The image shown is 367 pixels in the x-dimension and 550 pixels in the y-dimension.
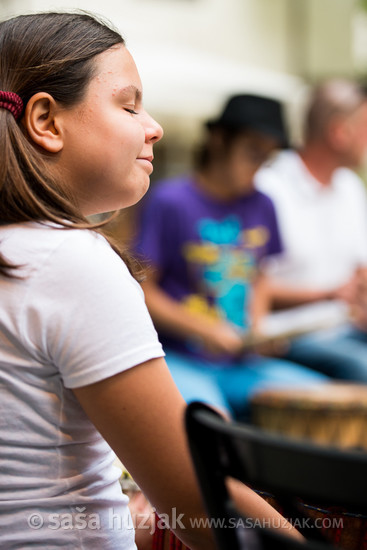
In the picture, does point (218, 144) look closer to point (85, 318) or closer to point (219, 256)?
point (219, 256)

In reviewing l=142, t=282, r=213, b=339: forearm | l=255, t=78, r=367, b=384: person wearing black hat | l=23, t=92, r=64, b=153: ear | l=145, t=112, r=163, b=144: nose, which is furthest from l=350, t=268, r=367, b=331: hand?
l=23, t=92, r=64, b=153: ear

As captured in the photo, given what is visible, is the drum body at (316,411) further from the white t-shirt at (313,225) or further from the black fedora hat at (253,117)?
the black fedora hat at (253,117)

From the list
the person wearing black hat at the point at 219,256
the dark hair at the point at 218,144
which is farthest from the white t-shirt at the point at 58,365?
the dark hair at the point at 218,144

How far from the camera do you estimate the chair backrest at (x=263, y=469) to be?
708 millimetres

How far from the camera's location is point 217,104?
6629mm

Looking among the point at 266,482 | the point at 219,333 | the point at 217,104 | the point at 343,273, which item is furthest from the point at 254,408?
the point at 217,104

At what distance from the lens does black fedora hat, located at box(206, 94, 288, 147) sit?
3580mm

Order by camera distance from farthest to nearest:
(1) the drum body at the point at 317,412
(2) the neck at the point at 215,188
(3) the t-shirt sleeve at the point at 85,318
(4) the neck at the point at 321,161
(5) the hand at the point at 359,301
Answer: (4) the neck at the point at 321,161 → (5) the hand at the point at 359,301 → (2) the neck at the point at 215,188 → (1) the drum body at the point at 317,412 → (3) the t-shirt sleeve at the point at 85,318

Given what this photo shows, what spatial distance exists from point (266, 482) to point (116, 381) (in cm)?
23

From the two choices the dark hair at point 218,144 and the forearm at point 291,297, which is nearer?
the dark hair at point 218,144

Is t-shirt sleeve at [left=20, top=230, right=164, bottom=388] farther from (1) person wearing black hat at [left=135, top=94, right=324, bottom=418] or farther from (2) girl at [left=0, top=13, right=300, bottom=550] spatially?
(1) person wearing black hat at [left=135, top=94, right=324, bottom=418]

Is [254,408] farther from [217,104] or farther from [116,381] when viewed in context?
[217,104]

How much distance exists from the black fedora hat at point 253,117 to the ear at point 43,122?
256 cm

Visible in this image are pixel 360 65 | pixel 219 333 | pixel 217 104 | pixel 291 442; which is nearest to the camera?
pixel 291 442
